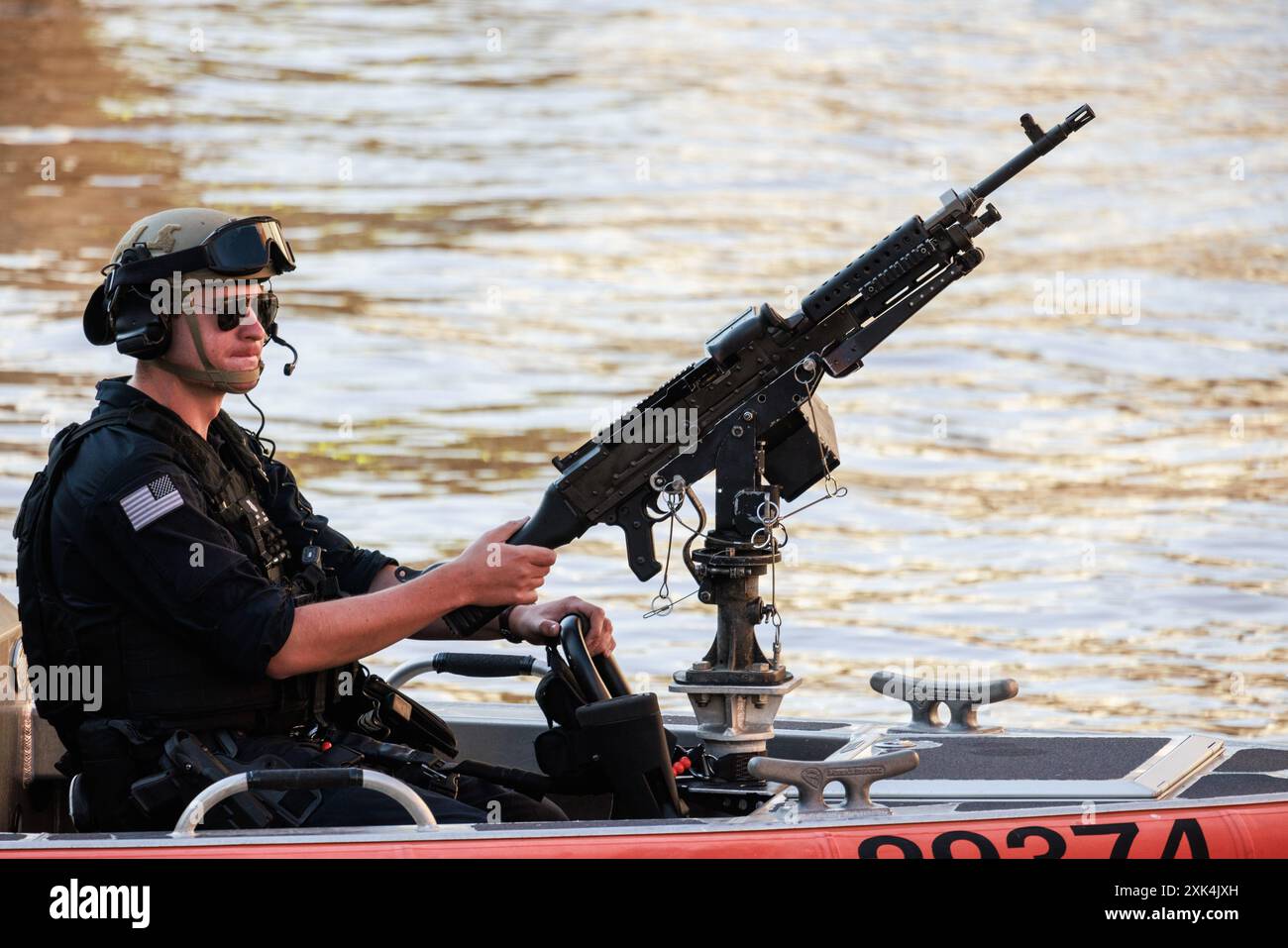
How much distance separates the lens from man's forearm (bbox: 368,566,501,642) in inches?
199

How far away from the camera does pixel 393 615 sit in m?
4.53

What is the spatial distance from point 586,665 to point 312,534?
0.82 meters

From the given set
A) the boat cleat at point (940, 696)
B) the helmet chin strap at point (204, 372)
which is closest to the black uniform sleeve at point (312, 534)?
the helmet chin strap at point (204, 372)

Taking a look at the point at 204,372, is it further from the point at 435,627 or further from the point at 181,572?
the point at 435,627

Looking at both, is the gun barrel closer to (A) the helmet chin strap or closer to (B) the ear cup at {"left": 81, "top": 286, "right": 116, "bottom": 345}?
(A) the helmet chin strap

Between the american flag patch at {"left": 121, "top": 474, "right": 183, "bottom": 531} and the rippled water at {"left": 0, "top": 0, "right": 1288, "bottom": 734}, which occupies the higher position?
the rippled water at {"left": 0, "top": 0, "right": 1288, "bottom": 734}

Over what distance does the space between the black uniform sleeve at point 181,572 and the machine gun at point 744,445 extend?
59 cm

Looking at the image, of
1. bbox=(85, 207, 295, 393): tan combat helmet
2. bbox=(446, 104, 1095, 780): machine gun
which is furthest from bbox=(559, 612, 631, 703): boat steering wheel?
bbox=(85, 207, 295, 393): tan combat helmet

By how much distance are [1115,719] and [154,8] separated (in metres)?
25.8

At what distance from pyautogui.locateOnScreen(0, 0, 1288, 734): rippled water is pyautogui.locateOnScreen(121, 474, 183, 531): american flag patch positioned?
428 centimetres

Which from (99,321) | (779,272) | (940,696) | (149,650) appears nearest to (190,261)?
(99,321)

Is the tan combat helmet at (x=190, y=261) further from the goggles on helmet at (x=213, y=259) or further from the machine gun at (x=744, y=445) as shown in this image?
the machine gun at (x=744, y=445)

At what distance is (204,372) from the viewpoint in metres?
4.68

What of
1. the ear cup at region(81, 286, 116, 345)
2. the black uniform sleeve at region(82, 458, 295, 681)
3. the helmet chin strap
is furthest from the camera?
the ear cup at region(81, 286, 116, 345)
